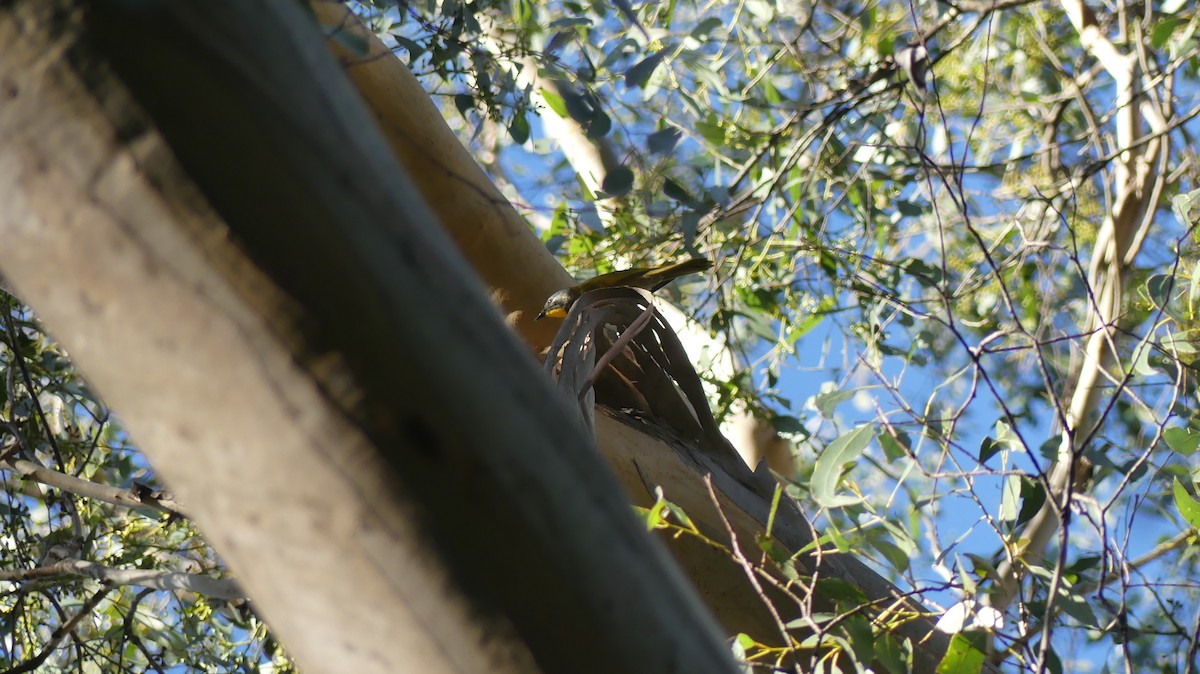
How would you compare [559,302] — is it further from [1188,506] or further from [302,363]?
[302,363]

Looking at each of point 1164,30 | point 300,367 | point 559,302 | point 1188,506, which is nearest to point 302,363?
point 300,367

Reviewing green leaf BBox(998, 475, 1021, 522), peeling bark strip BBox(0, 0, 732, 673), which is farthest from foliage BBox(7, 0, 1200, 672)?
peeling bark strip BBox(0, 0, 732, 673)

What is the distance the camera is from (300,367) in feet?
1.50

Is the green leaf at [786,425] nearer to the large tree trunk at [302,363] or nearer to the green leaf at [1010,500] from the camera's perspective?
the green leaf at [1010,500]

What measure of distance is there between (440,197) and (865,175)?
1214 millimetres

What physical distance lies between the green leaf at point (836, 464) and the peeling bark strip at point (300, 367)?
25.4 inches

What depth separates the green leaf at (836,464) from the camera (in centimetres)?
112

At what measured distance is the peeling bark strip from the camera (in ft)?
1.49

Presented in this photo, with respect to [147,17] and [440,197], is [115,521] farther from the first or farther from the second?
[147,17]

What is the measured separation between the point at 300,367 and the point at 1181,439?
47.7 inches

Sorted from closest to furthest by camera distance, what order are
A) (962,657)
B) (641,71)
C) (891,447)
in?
(962,657)
(891,447)
(641,71)

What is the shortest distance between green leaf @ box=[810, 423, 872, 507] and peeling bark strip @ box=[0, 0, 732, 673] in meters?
0.65

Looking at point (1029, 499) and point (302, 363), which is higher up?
point (302, 363)

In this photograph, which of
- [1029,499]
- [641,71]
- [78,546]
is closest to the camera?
[1029,499]
